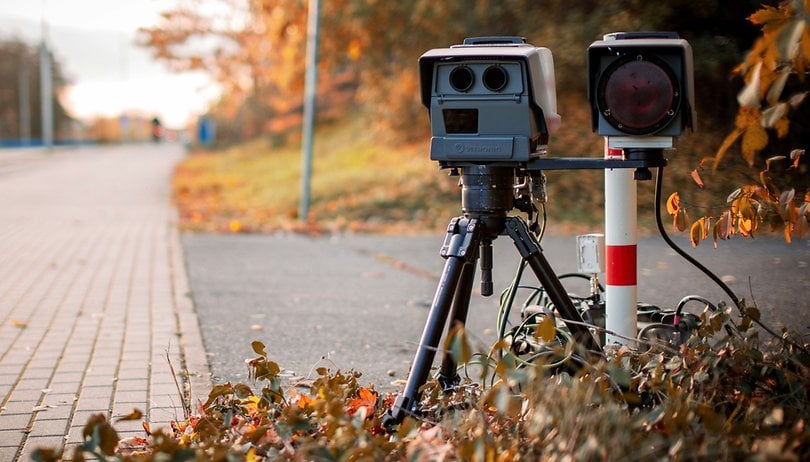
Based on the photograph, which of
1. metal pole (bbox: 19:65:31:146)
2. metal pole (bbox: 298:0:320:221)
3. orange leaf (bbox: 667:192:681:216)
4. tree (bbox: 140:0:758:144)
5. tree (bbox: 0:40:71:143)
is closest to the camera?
orange leaf (bbox: 667:192:681:216)

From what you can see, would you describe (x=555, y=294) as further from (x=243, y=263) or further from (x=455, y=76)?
(x=243, y=263)

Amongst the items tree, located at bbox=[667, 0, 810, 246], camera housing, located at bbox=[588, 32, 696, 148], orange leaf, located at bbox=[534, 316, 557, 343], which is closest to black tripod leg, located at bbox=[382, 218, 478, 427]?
orange leaf, located at bbox=[534, 316, 557, 343]

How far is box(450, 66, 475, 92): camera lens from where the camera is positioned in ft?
10.4

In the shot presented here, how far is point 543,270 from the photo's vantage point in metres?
3.34

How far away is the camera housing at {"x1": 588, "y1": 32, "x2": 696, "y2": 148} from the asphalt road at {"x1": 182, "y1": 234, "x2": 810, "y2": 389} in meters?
1.23

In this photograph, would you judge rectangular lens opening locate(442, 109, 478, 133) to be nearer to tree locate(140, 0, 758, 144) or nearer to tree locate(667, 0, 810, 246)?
tree locate(667, 0, 810, 246)

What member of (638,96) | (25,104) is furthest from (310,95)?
(25,104)

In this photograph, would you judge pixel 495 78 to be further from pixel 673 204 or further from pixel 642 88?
pixel 673 204

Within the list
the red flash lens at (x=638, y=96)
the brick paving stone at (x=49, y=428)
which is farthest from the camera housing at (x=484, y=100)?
the brick paving stone at (x=49, y=428)

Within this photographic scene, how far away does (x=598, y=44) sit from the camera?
3225mm

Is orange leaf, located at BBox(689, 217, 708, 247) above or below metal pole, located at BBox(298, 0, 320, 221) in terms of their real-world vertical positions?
below

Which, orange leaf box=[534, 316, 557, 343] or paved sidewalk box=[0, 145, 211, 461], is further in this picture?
paved sidewalk box=[0, 145, 211, 461]

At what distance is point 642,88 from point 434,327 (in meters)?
1.06

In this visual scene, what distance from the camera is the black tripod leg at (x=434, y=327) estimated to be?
10.4ft
